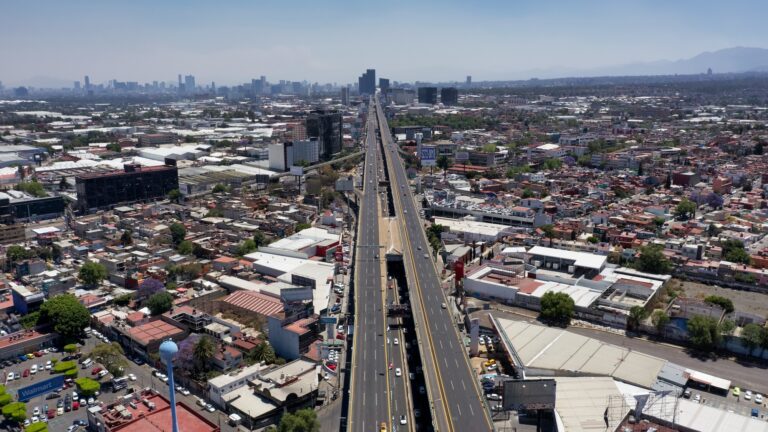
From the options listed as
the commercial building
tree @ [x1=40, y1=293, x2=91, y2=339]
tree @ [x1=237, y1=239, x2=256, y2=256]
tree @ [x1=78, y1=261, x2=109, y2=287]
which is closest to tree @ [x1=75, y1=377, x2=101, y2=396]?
tree @ [x1=40, y1=293, x2=91, y2=339]

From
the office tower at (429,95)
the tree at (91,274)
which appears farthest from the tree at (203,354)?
the office tower at (429,95)

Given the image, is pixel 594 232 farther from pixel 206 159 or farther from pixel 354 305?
pixel 206 159

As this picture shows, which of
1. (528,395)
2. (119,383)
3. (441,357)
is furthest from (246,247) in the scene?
(528,395)

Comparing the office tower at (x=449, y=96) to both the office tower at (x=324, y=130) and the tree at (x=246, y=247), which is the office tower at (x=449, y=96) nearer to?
the office tower at (x=324, y=130)

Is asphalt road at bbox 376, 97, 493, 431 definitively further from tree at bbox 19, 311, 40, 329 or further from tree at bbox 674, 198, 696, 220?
tree at bbox 674, 198, 696, 220

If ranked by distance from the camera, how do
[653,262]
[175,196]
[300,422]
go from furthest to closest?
[175,196] < [653,262] < [300,422]

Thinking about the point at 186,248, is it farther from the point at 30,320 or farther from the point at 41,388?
the point at 41,388
